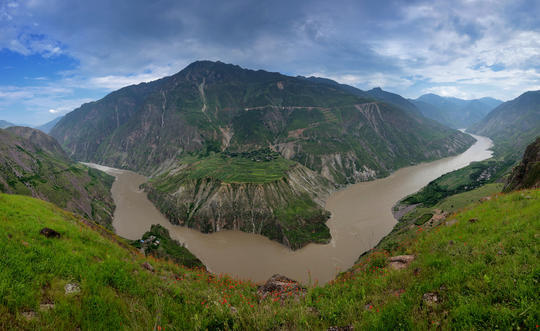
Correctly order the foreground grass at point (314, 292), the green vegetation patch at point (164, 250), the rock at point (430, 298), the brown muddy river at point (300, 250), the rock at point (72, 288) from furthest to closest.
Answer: the brown muddy river at point (300, 250) → the green vegetation patch at point (164, 250) → the rock at point (72, 288) → the rock at point (430, 298) → the foreground grass at point (314, 292)

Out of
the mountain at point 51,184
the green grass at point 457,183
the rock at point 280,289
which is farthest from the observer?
the green grass at point 457,183

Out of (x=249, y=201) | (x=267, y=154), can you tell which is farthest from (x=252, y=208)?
(x=267, y=154)

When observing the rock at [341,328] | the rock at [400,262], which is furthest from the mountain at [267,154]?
the rock at [341,328]

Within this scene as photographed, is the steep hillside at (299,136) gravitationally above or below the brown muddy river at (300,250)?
above

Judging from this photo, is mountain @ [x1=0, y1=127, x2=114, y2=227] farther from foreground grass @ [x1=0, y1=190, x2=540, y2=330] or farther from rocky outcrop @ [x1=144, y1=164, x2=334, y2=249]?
foreground grass @ [x1=0, y1=190, x2=540, y2=330]

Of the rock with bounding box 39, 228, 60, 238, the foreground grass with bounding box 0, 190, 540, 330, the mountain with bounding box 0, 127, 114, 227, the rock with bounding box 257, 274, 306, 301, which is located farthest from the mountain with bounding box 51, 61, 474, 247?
the rock with bounding box 39, 228, 60, 238

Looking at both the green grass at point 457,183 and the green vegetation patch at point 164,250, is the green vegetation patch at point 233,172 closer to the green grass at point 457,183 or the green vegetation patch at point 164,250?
the green vegetation patch at point 164,250

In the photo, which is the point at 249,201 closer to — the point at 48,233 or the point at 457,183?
the point at 48,233
